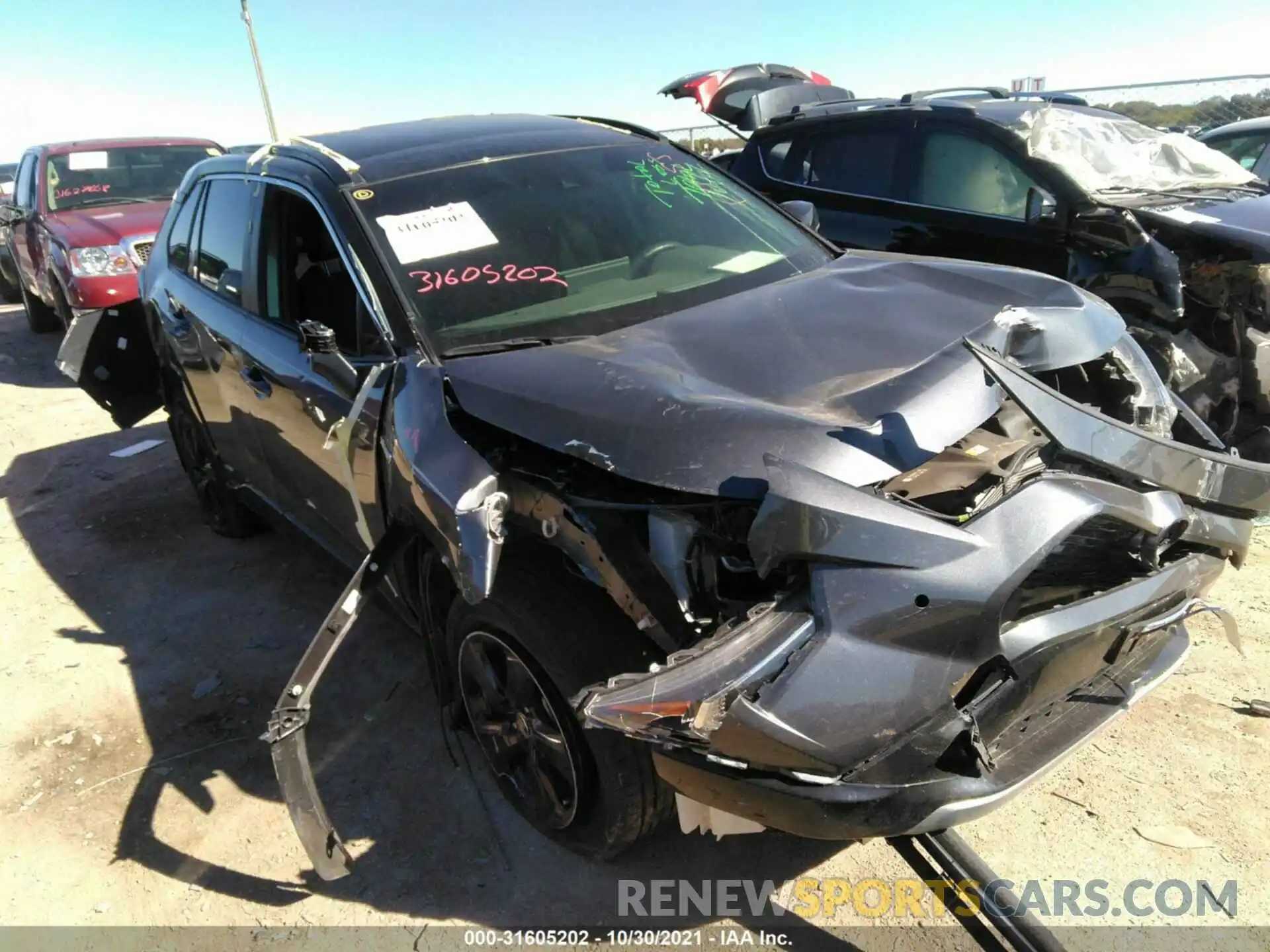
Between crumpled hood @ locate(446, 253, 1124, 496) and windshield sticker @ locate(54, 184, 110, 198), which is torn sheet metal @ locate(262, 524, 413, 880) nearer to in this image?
crumpled hood @ locate(446, 253, 1124, 496)

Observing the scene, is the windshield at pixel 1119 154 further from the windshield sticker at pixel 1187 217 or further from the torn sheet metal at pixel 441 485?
the torn sheet metal at pixel 441 485

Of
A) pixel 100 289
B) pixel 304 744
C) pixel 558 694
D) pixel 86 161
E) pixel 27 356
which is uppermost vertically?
Result: pixel 86 161

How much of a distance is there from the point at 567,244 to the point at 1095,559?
6.19 feet

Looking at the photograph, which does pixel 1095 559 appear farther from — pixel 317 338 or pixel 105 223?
pixel 105 223

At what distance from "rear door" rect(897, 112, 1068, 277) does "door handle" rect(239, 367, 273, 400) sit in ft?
12.8

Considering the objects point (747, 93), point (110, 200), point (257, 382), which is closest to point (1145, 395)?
point (257, 382)

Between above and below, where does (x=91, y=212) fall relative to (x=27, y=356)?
above

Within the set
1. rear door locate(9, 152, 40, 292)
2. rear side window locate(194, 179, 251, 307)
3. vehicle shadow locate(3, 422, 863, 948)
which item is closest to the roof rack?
rear side window locate(194, 179, 251, 307)

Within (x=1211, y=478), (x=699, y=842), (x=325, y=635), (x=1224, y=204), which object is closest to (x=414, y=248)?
(x=325, y=635)

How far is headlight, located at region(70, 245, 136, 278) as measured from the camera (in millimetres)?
8148

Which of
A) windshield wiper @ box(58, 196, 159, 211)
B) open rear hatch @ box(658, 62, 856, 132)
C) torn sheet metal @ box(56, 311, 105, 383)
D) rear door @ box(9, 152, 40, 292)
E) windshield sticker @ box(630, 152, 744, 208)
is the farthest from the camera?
rear door @ box(9, 152, 40, 292)

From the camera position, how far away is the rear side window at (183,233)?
4.20 meters

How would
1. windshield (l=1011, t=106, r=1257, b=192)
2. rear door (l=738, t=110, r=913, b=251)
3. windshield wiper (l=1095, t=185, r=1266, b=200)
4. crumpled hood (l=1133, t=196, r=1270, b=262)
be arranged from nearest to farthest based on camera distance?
crumpled hood (l=1133, t=196, r=1270, b=262) < windshield wiper (l=1095, t=185, r=1266, b=200) < windshield (l=1011, t=106, r=1257, b=192) < rear door (l=738, t=110, r=913, b=251)

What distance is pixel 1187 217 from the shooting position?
4.58 meters
